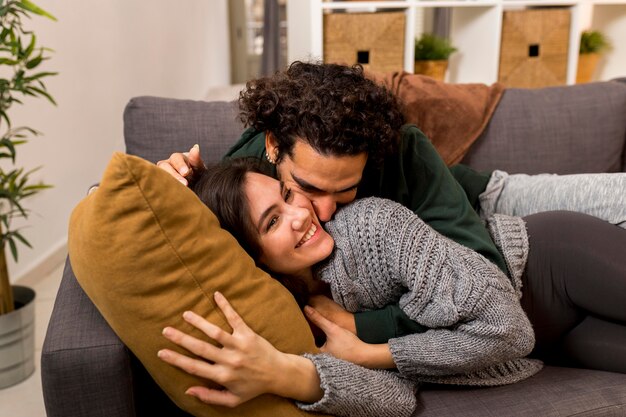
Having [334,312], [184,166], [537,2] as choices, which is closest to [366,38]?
[537,2]

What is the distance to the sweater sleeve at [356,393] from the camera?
102 cm

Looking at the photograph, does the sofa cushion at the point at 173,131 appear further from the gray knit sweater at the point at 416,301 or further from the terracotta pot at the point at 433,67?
the terracotta pot at the point at 433,67

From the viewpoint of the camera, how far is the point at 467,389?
1207 mm

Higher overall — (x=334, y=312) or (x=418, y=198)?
(x=418, y=198)

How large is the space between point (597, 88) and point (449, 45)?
106 centimetres

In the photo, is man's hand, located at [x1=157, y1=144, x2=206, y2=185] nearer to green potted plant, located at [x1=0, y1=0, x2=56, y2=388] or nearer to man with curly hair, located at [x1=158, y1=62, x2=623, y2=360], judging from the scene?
man with curly hair, located at [x1=158, y1=62, x2=623, y2=360]

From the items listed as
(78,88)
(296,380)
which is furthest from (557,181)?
(78,88)

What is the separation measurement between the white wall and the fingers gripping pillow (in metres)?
1.58

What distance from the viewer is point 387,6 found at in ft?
8.58

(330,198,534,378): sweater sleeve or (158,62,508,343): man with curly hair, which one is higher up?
(158,62,508,343): man with curly hair

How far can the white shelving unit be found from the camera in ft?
8.56

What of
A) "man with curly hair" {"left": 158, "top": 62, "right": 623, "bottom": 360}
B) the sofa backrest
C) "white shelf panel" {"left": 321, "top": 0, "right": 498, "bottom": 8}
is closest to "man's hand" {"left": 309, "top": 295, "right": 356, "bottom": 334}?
"man with curly hair" {"left": 158, "top": 62, "right": 623, "bottom": 360}

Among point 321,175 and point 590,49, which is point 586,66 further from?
point 321,175

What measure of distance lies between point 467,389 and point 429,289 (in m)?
0.24
